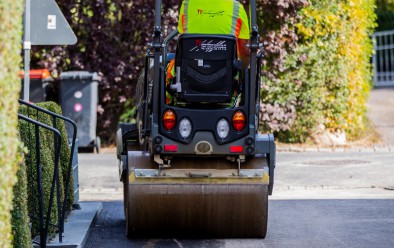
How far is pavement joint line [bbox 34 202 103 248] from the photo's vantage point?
865 centimetres

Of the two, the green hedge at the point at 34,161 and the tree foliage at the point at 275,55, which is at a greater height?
the tree foliage at the point at 275,55

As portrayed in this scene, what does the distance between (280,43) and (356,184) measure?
5.07 meters

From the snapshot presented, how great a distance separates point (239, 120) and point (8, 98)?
137 inches

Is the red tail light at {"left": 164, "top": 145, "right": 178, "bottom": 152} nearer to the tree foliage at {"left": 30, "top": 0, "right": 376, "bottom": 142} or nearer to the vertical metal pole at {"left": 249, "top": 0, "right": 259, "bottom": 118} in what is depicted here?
the vertical metal pole at {"left": 249, "top": 0, "right": 259, "bottom": 118}

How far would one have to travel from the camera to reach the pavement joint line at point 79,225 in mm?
8648

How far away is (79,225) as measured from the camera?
978 cm

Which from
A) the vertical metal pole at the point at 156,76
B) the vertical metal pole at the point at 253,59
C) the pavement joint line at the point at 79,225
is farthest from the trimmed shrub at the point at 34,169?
the vertical metal pole at the point at 253,59

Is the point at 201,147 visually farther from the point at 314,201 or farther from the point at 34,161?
the point at 314,201

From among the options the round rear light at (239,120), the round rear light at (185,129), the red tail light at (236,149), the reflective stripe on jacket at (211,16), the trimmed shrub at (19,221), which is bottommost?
the trimmed shrub at (19,221)

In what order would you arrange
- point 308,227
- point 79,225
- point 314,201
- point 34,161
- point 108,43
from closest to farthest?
point 34,161, point 79,225, point 308,227, point 314,201, point 108,43

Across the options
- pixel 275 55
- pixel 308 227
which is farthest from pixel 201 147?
pixel 275 55

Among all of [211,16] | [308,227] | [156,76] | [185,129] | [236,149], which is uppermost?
[211,16]

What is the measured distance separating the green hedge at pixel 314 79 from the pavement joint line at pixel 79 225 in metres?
7.40

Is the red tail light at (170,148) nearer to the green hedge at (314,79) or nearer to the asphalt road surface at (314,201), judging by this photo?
the asphalt road surface at (314,201)
